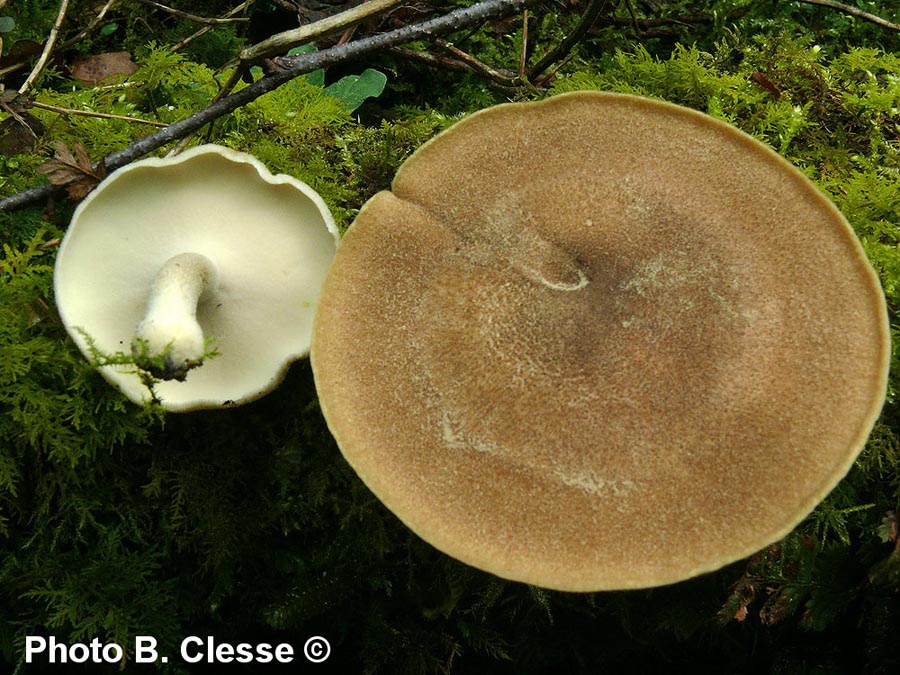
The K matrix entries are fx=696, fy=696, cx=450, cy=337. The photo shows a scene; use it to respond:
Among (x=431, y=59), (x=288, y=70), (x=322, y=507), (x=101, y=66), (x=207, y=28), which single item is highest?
(x=288, y=70)

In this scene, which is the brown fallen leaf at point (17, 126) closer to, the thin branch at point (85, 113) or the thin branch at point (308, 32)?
the thin branch at point (85, 113)

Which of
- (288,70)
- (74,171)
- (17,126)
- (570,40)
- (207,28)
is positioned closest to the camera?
(74,171)

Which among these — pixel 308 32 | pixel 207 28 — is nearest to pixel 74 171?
pixel 308 32

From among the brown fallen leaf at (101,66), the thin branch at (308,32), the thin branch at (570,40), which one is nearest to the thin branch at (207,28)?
the brown fallen leaf at (101,66)

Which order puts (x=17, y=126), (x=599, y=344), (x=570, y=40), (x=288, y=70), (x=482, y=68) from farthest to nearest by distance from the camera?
(x=482, y=68) < (x=570, y=40) < (x=17, y=126) < (x=288, y=70) < (x=599, y=344)

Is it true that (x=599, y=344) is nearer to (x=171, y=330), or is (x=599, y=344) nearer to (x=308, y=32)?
(x=171, y=330)
